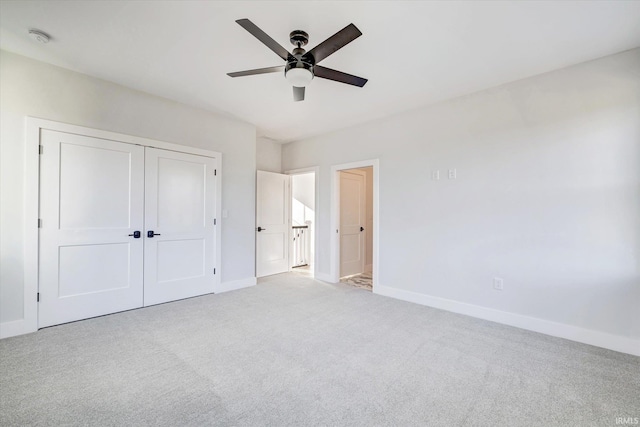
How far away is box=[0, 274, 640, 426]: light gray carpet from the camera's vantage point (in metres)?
1.62

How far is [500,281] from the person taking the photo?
3068mm

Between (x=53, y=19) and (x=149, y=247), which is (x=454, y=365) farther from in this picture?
(x=53, y=19)

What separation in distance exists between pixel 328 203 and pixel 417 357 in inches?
119

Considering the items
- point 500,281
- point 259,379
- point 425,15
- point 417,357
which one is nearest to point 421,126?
point 425,15

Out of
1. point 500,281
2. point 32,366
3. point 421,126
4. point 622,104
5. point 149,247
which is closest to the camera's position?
point 32,366

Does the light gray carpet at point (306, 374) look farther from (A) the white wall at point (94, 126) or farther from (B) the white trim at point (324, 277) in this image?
(B) the white trim at point (324, 277)

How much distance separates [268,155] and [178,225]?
7.90ft

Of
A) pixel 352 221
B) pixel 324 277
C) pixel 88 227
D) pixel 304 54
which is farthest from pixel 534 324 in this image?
pixel 88 227

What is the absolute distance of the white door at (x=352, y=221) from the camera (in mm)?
5105

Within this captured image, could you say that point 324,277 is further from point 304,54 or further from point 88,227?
point 304,54

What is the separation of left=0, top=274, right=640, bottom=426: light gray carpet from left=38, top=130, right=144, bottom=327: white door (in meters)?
0.27

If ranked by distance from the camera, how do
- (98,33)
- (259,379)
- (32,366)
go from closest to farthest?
(259,379), (32,366), (98,33)

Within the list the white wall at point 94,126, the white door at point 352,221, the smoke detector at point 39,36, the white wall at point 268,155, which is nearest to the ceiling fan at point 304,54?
the smoke detector at point 39,36

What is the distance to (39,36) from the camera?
7.47 feet
